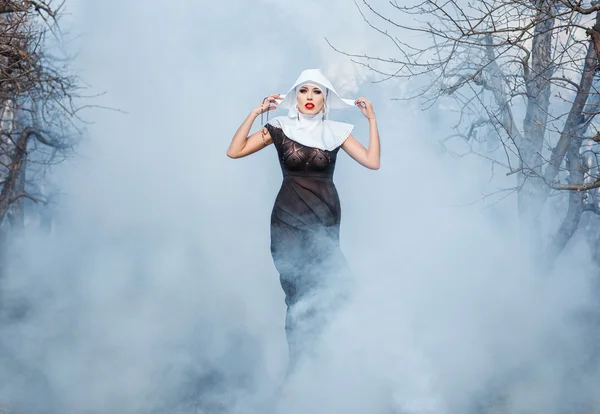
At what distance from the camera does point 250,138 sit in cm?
575

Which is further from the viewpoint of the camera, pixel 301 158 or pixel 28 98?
pixel 28 98

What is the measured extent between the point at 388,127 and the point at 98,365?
5089mm

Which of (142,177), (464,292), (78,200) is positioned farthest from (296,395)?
(78,200)

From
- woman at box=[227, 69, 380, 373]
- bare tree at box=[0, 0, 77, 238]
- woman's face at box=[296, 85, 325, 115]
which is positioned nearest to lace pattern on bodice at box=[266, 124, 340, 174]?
woman at box=[227, 69, 380, 373]

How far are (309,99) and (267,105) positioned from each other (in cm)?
28

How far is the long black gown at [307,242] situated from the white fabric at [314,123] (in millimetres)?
46

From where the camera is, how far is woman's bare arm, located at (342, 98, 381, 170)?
5.59 metres

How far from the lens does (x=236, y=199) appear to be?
9.47 meters

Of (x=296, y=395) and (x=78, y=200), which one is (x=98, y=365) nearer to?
(x=296, y=395)

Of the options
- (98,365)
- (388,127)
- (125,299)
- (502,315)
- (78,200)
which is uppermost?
(78,200)

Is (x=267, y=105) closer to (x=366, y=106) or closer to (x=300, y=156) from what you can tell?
(x=300, y=156)

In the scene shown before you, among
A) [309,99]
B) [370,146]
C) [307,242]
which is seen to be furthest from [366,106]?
[307,242]

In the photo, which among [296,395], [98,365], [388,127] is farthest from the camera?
[388,127]

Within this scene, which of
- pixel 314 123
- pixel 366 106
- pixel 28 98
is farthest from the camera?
pixel 28 98
